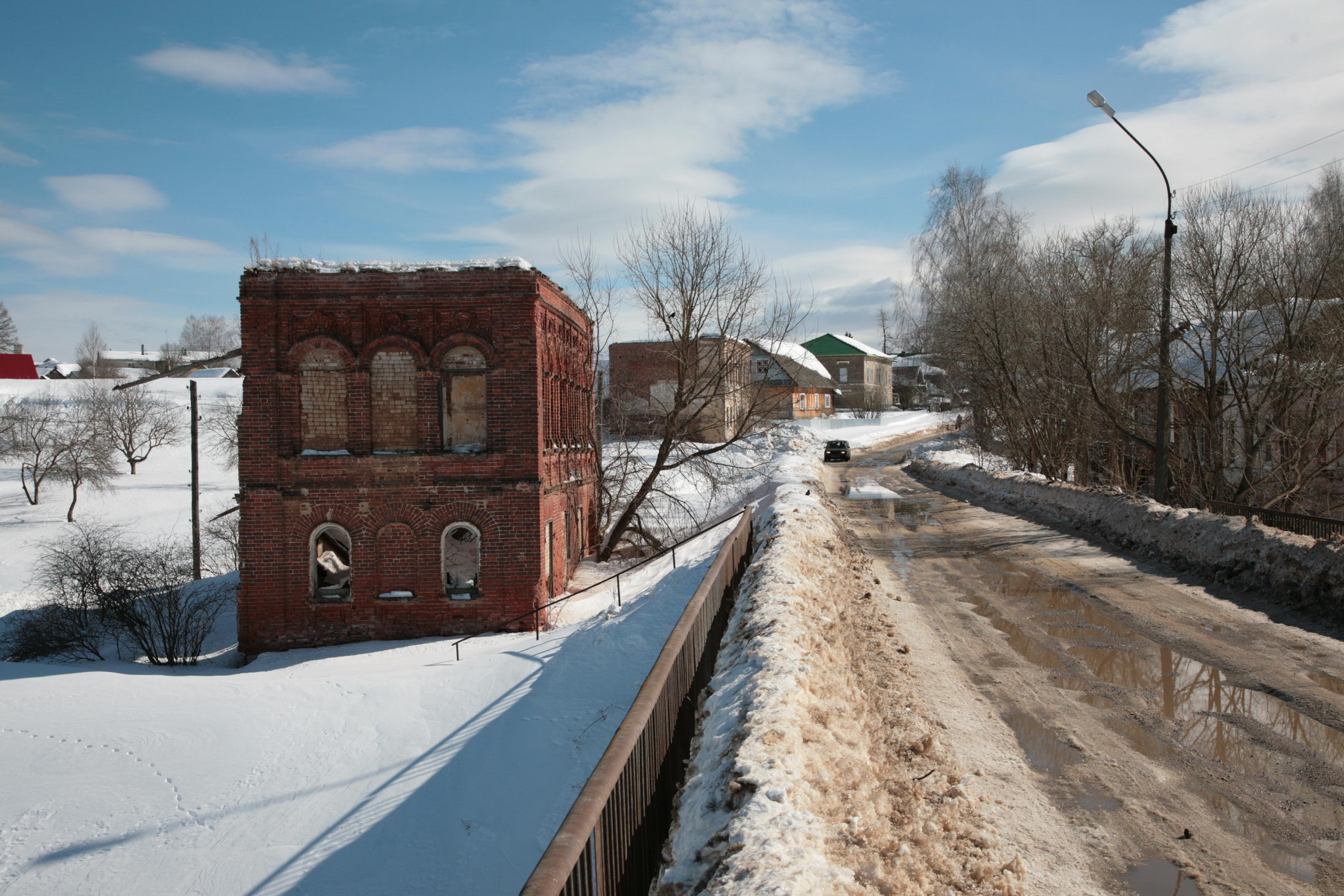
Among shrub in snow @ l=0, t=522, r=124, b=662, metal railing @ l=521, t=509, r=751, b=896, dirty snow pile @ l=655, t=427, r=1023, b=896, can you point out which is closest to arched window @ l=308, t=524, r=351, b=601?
shrub in snow @ l=0, t=522, r=124, b=662

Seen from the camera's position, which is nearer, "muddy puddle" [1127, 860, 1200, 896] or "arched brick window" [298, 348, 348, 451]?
"muddy puddle" [1127, 860, 1200, 896]

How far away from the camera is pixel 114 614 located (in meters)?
18.9

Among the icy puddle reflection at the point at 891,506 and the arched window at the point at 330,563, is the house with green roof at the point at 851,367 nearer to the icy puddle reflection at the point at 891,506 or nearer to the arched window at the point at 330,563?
the icy puddle reflection at the point at 891,506

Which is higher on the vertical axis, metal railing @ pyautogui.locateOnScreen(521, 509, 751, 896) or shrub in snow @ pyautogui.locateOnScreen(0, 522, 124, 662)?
metal railing @ pyautogui.locateOnScreen(521, 509, 751, 896)

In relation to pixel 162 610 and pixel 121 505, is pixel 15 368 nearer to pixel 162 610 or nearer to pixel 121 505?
pixel 121 505

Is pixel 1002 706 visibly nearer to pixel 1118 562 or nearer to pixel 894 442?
pixel 1118 562

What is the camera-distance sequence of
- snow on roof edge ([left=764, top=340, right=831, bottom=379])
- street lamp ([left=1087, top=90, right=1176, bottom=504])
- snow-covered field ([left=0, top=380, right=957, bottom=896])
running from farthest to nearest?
snow on roof edge ([left=764, top=340, right=831, bottom=379])
street lamp ([left=1087, top=90, right=1176, bottom=504])
snow-covered field ([left=0, top=380, right=957, bottom=896])

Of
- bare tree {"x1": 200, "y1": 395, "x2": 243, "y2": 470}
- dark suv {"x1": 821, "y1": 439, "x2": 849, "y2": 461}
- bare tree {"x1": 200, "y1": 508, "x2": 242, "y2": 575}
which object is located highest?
bare tree {"x1": 200, "y1": 395, "x2": 243, "y2": 470}

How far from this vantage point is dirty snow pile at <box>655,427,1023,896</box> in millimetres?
4184

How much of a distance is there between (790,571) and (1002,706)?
129 inches

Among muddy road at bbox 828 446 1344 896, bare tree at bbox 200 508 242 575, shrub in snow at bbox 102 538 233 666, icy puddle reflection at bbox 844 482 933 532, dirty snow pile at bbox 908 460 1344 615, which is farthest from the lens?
bare tree at bbox 200 508 242 575

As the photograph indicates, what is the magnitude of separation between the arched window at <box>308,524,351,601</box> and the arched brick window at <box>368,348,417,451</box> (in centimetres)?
199

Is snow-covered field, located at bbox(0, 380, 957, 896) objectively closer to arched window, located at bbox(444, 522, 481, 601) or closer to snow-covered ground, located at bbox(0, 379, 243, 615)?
arched window, located at bbox(444, 522, 481, 601)

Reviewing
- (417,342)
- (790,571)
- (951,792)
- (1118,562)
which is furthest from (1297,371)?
(417,342)
